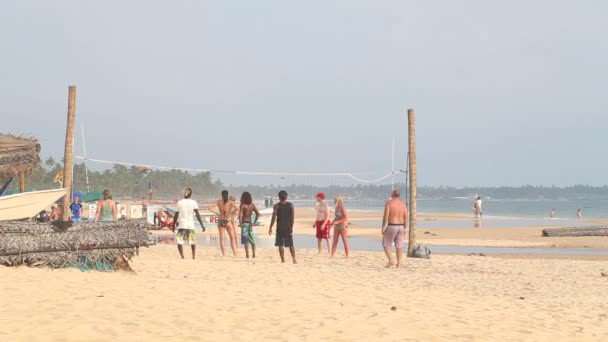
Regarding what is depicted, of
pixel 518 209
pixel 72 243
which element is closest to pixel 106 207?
pixel 72 243

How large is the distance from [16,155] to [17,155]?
0.03m

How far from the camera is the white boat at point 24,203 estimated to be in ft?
38.9

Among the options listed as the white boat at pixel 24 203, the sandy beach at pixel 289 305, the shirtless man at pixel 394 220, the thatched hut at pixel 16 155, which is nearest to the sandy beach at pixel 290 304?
the sandy beach at pixel 289 305

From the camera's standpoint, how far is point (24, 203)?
12.4 meters

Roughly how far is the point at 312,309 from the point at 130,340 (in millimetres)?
2499

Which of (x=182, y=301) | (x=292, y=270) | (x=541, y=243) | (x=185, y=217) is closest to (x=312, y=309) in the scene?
(x=182, y=301)

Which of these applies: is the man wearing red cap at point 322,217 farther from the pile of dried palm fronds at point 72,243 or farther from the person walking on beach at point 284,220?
the pile of dried palm fronds at point 72,243

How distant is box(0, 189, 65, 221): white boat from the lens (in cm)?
1187

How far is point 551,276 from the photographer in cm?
1349

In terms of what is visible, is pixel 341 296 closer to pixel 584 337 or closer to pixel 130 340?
pixel 584 337

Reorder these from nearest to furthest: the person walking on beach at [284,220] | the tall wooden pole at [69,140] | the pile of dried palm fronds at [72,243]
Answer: the pile of dried palm fronds at [72,243], the person walking on beach at [284,220], the tall wooden pole at [69,140]

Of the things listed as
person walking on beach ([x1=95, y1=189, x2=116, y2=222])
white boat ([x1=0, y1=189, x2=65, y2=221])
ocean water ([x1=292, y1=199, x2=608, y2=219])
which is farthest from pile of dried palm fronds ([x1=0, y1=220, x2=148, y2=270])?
ocean water ([x1=292, y1=199, x2=608, y2=219])

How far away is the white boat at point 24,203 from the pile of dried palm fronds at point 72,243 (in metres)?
1.33

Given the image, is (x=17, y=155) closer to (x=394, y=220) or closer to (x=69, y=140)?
(x=69, y=140)
